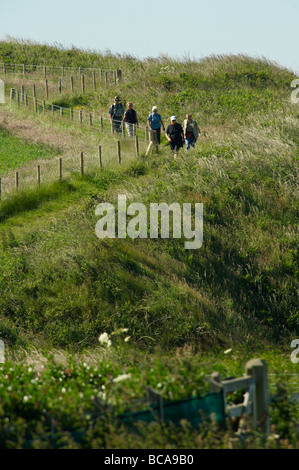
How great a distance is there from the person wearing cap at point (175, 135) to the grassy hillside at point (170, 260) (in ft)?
1.34

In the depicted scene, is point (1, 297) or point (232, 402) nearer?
point (232, 402)

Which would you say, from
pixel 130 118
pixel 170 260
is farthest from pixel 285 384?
pixel 130 118

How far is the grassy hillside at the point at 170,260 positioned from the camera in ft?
44.8

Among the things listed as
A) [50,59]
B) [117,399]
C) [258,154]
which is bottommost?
[117,399]

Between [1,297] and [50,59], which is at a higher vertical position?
[50,59]

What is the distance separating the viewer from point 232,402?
21.1 feet

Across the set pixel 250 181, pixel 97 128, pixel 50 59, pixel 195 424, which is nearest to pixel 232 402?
pixel 195 424

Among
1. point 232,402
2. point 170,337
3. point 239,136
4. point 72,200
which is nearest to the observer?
point 232,402

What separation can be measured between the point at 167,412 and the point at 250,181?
13.1m

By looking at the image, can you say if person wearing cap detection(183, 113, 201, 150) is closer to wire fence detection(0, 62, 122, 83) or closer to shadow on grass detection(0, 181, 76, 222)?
shadow on grass detection(0, 181, 76, 222)

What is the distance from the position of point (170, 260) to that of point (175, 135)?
6.11m

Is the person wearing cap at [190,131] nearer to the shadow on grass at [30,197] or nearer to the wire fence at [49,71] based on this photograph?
the shadow on grass at [30,197]

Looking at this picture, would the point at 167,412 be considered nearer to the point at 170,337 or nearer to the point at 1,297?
the point at 170,337

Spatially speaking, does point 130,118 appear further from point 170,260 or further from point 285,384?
point 285,384
